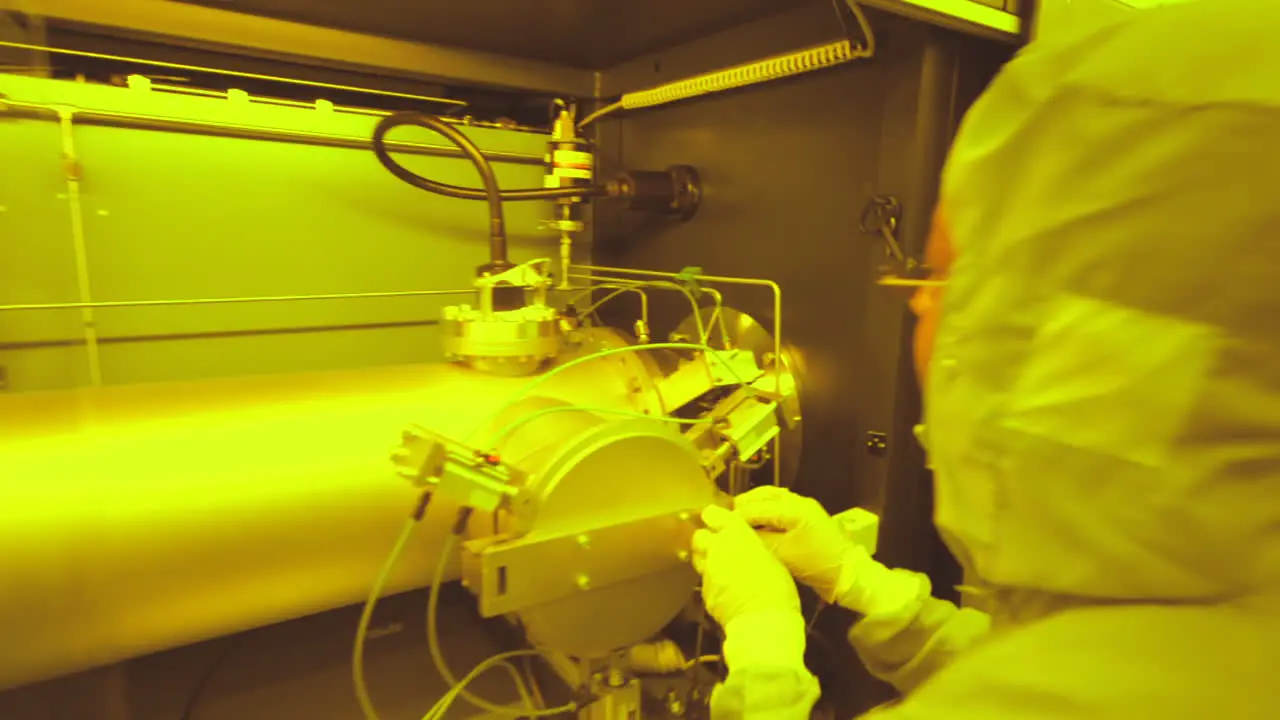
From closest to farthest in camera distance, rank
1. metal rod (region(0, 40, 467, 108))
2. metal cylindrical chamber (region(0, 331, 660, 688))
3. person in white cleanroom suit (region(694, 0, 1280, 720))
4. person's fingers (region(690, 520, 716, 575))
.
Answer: person in white cleanroom suit (region(694, 0, 1280, 720))
metal cylindrical chamber (region(0, 331, 660, 688))
person's fingers (region(690, 520, 716, 575))
metal rod (region(0, 40, 467, 108))

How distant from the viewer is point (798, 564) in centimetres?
83

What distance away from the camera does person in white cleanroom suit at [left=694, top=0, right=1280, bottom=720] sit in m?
0.35

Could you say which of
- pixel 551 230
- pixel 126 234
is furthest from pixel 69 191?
pixel 551 230

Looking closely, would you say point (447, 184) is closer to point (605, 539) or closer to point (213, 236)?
point (213, 236)

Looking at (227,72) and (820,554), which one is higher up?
(227,72)

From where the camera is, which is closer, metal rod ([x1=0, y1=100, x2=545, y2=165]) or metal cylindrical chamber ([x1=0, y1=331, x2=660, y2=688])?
metal cylindrical chamber ([x1=0, y1=331, x2=660, y2=688])

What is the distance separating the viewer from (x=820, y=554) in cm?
82

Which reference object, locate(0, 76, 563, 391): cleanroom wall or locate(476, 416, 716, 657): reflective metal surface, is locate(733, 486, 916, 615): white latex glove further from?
locate(0, 76, 563, 391): cleanroom wall

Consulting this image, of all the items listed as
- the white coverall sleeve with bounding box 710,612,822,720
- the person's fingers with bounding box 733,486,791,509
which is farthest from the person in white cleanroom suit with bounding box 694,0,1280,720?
the person's fingers with bounding box 733,486,791,509

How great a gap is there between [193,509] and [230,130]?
696 mm

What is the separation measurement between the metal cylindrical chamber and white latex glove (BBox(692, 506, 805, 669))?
0.29m

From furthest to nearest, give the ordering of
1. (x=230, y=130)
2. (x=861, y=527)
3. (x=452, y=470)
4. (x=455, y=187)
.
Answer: (x=455, y=187) < (x=230, y=130) < (x=861, y=527) < (x=452, y=470)

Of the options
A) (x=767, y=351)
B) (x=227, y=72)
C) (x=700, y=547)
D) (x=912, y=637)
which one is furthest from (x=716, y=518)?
(x=227, y=72)

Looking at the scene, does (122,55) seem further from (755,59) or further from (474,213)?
(755,59)
